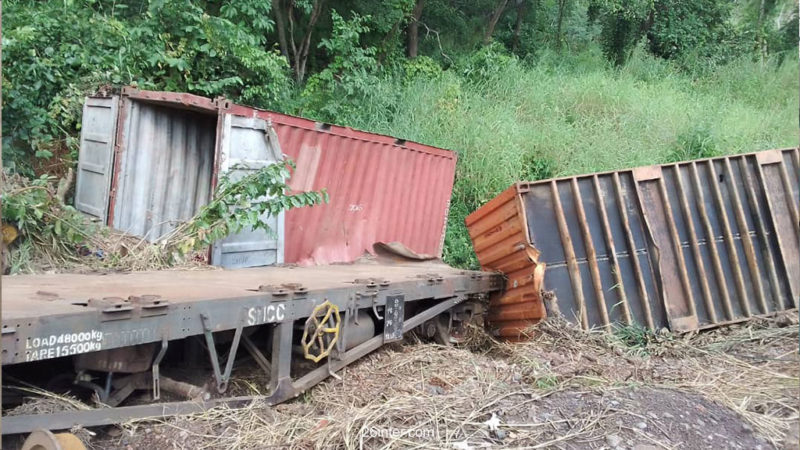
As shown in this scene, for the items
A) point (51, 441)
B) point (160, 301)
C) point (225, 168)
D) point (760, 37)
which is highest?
point (760, 37)

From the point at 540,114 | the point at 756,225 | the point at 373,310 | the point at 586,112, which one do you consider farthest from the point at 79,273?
the point at 586,112

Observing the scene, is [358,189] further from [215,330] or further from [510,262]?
[215,330]

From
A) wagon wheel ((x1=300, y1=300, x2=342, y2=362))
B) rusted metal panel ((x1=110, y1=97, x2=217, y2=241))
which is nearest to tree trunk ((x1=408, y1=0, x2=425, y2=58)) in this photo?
rusted metal panel ((x1=110, y1=97, x2=217, y2=241))

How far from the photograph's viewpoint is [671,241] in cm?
616

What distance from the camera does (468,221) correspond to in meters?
6.57

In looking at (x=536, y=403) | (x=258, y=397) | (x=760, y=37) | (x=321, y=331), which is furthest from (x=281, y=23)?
(x=760, y=37)

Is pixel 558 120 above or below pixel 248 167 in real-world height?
above

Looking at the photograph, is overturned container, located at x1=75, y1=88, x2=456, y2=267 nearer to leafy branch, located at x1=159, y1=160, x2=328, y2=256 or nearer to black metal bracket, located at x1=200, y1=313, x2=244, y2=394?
leafy branch, located at x1=159, y1=160, x2=328, y2=256

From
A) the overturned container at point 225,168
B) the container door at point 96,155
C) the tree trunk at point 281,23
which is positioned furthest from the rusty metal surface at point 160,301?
the tree trunk at point 281,23

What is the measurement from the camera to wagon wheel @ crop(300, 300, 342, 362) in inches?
152

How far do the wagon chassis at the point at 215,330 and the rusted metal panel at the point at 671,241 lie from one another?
133cm

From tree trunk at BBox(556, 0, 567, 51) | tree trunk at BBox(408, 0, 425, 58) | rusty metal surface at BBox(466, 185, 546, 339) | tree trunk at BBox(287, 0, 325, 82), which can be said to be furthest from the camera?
tree trunk at BBox(556, 0, 567, 51)

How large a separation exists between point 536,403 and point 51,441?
273 cm

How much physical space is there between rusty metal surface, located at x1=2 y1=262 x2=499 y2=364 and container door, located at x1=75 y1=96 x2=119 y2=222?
2.12 m
